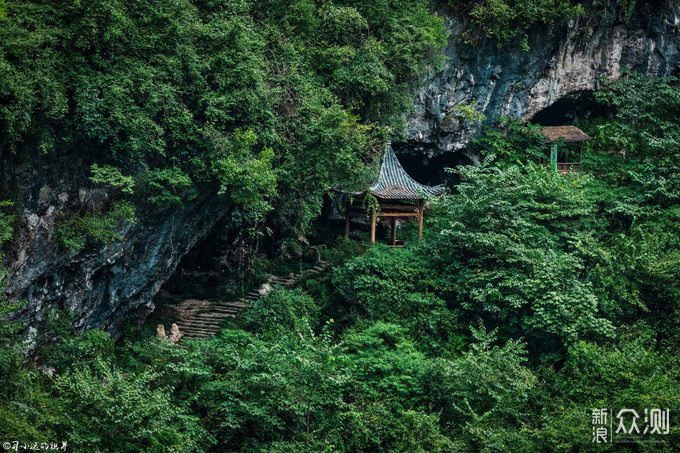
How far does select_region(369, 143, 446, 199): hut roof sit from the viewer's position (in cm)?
1898

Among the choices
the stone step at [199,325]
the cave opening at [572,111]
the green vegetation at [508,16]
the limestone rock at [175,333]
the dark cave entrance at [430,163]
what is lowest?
the limestone rock at [175,333]

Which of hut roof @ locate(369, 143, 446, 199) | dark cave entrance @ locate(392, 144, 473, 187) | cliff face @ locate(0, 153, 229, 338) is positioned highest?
dark cave entrance @ locate(392, 144, 473, 187)

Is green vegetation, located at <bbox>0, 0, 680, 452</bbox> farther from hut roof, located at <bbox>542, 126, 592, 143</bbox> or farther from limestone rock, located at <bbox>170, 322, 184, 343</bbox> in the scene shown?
hut roof, located at <bbox>542, 126, 592, 143</bbox>

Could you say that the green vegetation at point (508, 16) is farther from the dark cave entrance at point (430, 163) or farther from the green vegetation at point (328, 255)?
the dark cave entrance at point (430, 163)

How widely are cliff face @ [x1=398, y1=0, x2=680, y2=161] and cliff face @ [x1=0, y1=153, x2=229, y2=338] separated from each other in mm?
8612

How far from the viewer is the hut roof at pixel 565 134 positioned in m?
22.1

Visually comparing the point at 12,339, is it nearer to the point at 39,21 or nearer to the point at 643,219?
the point at 39,21

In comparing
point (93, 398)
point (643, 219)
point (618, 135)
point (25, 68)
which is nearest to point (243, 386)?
point (93, 398)

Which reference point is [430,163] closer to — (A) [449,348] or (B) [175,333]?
(A) [449,348]

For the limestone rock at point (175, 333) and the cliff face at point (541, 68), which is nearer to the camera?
the limestone rock at point (175, 333)

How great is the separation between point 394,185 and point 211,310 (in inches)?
237

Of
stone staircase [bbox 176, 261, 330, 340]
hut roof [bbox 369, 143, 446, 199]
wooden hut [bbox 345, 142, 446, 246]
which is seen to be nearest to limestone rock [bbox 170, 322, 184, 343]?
stone staircase [bbox 176, 261, 330, 340]

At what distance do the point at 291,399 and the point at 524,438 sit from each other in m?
4.22

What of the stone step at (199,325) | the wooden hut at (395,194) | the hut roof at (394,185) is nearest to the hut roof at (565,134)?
the wooden hut at (395,194)
